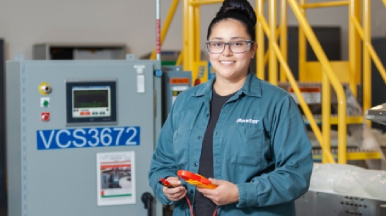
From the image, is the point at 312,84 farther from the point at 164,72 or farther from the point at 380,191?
the point at 380,191

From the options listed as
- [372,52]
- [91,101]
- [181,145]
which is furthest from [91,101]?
[372,52]

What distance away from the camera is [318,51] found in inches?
160

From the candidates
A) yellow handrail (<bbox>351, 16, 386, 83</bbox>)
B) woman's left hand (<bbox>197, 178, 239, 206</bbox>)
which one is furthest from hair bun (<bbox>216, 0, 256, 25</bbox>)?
yellow handrail (<bbox>351, 16, 386, 83</bbox>)

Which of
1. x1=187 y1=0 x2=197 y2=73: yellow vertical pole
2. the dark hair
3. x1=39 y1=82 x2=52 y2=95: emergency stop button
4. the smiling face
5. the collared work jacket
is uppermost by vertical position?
x1=187 y1=0 x2=197 y2=73: yellow vertical pole

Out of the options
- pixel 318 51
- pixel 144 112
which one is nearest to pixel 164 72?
pixel 144 112

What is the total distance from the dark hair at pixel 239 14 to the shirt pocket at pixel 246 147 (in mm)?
344

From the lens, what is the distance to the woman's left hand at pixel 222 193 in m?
1.77

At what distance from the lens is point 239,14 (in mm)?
1974

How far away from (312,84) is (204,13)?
4.65 m

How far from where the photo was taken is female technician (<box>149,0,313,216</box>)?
5.94 feet

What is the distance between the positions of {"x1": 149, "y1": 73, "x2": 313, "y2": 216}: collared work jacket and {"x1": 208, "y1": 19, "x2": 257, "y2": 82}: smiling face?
64mm

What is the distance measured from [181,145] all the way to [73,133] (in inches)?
57.0

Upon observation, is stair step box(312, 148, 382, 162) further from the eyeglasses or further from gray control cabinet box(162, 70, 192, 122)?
the eyeglasses

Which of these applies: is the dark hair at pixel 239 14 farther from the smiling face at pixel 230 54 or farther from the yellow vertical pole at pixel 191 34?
the yellow vertical pole at pixel 191 34
